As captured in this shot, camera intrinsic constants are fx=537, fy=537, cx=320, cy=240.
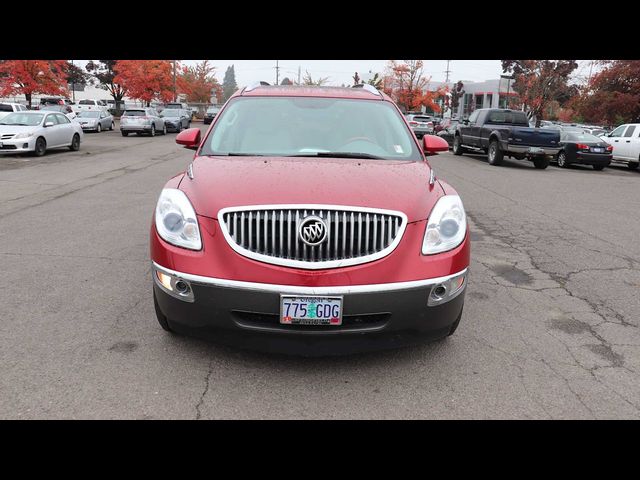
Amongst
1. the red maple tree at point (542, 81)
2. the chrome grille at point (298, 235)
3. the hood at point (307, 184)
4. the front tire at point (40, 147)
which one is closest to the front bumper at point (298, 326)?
the chrome grille at point (298, 235)

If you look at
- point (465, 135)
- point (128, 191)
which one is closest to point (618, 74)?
point (465, 135)

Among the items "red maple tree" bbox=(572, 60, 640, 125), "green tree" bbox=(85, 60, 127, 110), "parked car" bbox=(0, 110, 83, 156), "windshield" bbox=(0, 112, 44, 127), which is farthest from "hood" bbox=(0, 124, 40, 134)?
"green tree" bbox=(85, 60, 127, 110)

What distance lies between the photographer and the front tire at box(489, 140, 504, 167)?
1902 cm

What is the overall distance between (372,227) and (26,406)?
7.01ft

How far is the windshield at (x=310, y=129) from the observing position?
14.0ft

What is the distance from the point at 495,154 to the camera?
19203 millimetres

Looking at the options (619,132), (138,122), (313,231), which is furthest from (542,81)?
(313,231)

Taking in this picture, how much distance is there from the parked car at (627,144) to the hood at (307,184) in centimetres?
2007

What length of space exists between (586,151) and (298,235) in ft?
64.1

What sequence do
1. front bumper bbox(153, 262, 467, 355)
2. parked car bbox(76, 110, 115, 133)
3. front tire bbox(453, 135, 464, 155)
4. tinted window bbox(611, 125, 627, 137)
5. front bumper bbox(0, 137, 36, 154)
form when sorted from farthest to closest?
parked car bbox(76, 110, 115, 133) < front tire bbox(453, 135, 464, 155) < tinted window bbox(611, 125, 627, 137) < front bumper bbox(0, 137, 36, 154) < front bumper bbox(153, 262, 467, 355)

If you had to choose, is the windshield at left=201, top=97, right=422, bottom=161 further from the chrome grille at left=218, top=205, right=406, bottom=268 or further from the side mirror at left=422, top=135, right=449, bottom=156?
the chrome grille at left=218, top=205, right=406, bottom=268

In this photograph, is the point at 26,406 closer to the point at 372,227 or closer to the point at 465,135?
the point at 372,227

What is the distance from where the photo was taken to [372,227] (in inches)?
124

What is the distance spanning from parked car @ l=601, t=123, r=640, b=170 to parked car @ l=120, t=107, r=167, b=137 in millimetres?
24033
